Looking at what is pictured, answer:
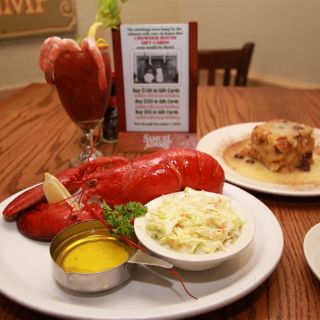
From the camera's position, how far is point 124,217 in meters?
0.88

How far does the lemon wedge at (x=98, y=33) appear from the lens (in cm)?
129

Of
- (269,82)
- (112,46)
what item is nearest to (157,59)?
(112,46)

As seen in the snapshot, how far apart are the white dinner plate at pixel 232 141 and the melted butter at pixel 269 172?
4 centimetres

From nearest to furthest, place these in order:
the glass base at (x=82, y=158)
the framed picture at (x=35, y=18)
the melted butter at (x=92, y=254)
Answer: the melted butter at (x=92, y=254) < the glass base at (x=82, y=158) < the framed picture at (x=35, y=18)

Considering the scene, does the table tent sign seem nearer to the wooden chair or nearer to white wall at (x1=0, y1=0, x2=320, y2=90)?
the wooden chair

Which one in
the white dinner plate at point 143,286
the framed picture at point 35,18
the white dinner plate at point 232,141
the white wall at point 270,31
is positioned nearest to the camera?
the white dinner plate at point 143,286

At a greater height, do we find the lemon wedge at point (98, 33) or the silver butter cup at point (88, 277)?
the lemon wedge at point (98, 33)

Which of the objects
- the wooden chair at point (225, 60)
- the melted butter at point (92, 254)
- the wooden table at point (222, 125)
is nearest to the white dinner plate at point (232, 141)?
the wooden table at point (222, 125)

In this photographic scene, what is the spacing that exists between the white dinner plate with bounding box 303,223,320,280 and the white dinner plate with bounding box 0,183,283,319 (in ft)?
0.19

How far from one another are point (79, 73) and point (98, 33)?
19cm

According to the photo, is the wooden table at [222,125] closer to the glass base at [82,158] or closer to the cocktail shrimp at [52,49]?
the glass base at [82,158]

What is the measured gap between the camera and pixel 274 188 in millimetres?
1161

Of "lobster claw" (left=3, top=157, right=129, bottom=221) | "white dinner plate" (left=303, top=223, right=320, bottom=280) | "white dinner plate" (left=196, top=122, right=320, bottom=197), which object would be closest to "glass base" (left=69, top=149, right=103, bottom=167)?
"lobster claw" (left=3, top=157, right=129, bottom=221)

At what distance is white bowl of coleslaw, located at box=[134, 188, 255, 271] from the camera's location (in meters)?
0.78
